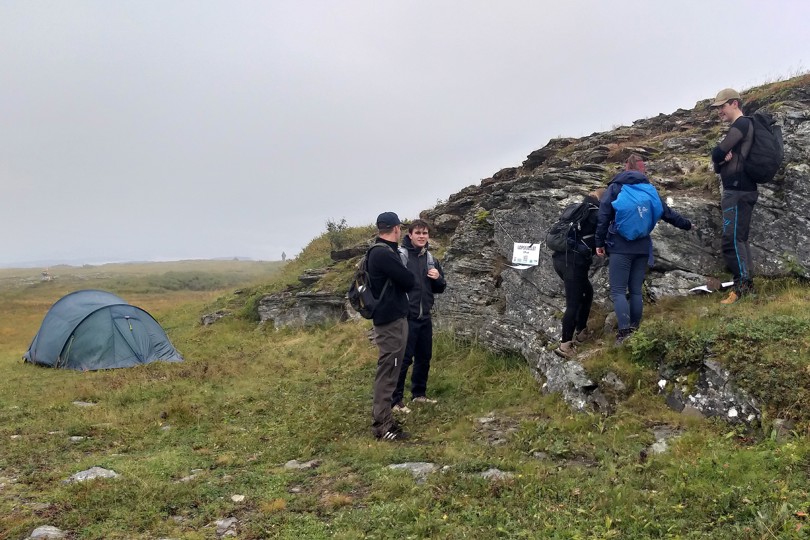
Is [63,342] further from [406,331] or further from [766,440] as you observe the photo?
[766,440]

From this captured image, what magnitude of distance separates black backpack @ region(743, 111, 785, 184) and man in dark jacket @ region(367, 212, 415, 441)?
562 cm

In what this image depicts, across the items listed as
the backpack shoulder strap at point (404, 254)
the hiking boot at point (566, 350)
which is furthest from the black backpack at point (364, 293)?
the hiking boot at point (566, 350)

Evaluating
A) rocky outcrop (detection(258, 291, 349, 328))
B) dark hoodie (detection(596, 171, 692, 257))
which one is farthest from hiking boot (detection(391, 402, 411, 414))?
rocky outcrop (detection(258, 291, 349, 328))

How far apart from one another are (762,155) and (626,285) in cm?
300

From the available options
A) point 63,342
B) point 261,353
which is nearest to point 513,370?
point 261,353

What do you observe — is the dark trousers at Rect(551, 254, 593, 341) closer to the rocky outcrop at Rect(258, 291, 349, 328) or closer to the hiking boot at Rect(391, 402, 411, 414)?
the hiking boot at Rect(391, 402, 411, 414)

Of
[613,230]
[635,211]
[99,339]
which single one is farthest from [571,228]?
[99,339]

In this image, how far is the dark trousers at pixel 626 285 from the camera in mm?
7578

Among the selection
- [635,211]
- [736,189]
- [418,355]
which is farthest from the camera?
[418,355]

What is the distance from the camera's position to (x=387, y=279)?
752cm

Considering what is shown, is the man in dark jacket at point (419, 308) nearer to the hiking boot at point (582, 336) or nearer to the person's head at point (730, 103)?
the hiking boot at point (582, 336)

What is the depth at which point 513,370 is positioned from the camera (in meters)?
9.76

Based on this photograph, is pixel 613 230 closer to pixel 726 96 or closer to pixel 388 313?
pixel 726 96

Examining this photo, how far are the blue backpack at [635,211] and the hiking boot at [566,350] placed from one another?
1971 mm
